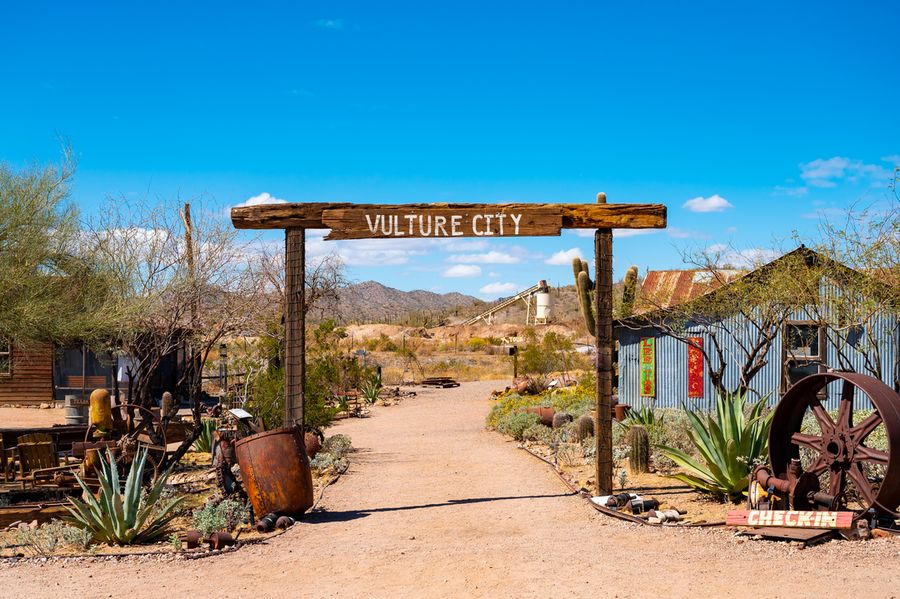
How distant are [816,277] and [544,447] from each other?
18.4 feet

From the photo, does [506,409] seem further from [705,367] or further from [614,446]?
[614,446]

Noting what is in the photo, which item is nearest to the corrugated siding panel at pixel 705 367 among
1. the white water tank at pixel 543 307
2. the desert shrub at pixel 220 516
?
the desert shrub at pixel 220 516

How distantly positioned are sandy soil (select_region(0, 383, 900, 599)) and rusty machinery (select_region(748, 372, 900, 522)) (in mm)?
634

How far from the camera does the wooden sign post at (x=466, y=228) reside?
994 cm

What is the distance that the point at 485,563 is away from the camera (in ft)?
23.4

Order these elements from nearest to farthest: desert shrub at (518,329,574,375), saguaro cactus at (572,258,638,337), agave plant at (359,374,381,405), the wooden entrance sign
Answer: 1. the wooden entrance sign
2. saguaro cactus at (572,258,638,337)
3. agave plant at (359,374,381,405)
4. desert shrub at (518,329,574,375)

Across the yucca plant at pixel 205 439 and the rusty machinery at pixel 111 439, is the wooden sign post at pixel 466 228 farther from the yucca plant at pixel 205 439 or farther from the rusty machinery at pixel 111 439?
the yucca plant at pixel 205 439

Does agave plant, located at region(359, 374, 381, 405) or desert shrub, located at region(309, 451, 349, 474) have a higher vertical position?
agave plant, located at region(359, 374, 381, 405)

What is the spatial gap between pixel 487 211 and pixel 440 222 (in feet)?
1.92

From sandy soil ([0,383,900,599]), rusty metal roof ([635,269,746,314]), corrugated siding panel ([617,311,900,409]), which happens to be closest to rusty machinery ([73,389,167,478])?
sandy soil ([0,383,900,599])

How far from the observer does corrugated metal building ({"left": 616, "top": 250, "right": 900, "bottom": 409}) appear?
1725 cm

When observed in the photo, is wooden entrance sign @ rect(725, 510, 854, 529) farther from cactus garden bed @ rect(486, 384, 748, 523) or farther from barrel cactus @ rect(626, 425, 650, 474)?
barrel cactus @ rect(626, 425, 650, 474)

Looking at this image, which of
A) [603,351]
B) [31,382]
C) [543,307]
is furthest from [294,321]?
[543,307]

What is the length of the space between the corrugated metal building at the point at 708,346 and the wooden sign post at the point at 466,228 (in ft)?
23.0
